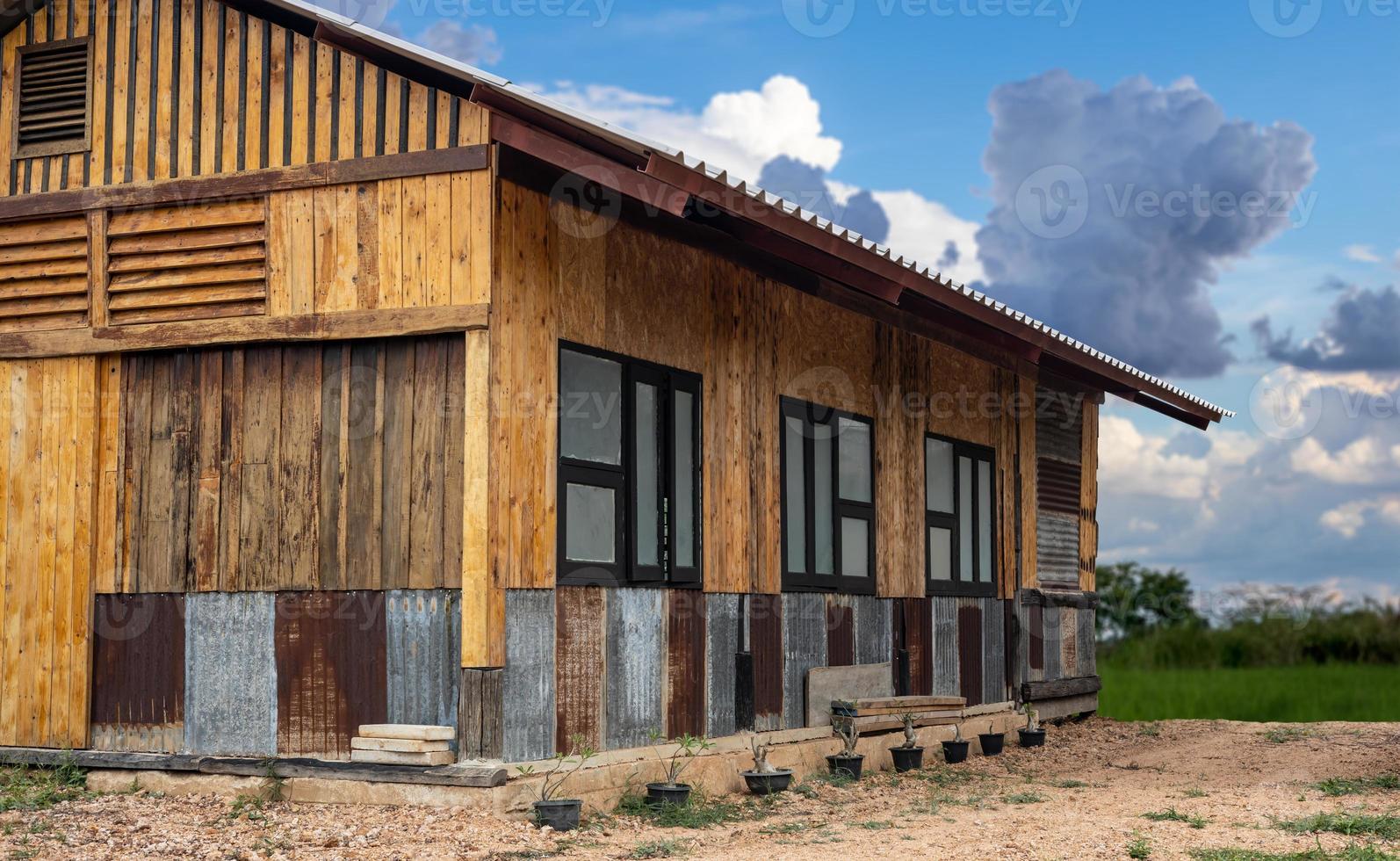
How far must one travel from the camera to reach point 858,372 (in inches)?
508

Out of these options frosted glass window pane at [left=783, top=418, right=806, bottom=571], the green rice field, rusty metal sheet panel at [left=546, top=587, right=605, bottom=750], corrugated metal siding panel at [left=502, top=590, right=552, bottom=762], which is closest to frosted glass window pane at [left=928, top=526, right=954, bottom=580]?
frosted glass window pane at [left=783, top=418, right=806, bottom=571]

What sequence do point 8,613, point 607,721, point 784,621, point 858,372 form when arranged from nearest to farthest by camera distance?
point 607,721, point 8,613, point 784,621, point 858,372

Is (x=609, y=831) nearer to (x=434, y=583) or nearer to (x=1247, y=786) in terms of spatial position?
(x=434, y=583)

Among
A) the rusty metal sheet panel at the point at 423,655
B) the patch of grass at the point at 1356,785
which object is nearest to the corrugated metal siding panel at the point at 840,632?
the patch of grass at the point at 1356,785

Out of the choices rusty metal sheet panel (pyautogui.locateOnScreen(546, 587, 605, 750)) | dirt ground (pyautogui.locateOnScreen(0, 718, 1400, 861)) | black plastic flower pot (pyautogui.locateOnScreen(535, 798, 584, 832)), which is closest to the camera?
dirt ground (pyautogui.locateOnScreen(0, 718, 1400, 861))

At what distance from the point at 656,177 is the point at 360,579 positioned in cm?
294

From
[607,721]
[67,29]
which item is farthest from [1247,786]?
[67,29]

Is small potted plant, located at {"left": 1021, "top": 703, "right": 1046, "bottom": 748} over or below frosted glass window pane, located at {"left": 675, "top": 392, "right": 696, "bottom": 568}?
below

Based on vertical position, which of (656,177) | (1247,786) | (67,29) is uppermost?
(67,29)

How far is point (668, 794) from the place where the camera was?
9109mm

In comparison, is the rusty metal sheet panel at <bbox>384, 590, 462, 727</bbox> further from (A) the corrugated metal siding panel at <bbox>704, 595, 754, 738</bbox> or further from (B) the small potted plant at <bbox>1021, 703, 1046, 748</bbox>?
(B) the small potted plant at <bbox>1021, 703, 1046, 748</bbox>

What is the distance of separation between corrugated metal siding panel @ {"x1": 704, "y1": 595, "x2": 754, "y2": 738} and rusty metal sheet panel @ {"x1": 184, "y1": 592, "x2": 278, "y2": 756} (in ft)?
9.90

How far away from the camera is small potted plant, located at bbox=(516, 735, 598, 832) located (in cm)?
820

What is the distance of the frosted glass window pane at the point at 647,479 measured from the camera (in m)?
9.94
